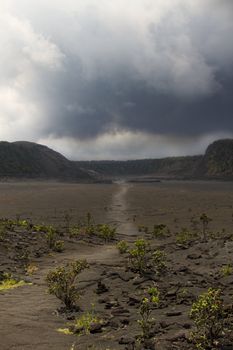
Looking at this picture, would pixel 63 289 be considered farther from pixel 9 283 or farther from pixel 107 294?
pixel 9 283

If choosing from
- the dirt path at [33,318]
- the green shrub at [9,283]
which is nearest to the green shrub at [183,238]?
the dirt path at [33,318]

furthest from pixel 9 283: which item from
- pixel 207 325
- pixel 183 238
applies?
pixel 183 238

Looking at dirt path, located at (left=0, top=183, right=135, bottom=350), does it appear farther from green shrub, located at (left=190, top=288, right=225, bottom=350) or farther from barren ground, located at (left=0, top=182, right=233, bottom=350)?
green shrub, located at (left=190, top=288, right=225, bottom=350)

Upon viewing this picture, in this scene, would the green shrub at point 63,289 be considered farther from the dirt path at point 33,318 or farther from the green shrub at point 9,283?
the green shrub at point 9,283

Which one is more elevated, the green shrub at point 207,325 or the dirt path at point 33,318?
the green shrub at point 207,325

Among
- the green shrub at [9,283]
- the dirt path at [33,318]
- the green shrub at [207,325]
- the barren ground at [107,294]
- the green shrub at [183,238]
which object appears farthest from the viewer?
the green shrub at [183,238]

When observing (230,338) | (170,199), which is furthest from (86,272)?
(170,199)

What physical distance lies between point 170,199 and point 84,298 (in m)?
71.0

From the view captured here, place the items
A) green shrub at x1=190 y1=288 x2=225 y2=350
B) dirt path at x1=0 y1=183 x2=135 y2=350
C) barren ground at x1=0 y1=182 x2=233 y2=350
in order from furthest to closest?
barren ground at x1=0 y1=182 x2=233 y2=350, dirt path at x1=0 y1=183 x2=135 y2=350, green shrub at x1=190 y1=288 x2=225 y2=350

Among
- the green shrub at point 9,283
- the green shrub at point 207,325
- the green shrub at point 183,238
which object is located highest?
the green shrub at point 207,325

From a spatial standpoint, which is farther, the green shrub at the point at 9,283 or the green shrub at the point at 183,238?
the green shrub at the point at 183,238

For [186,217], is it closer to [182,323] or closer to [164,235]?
[164,235]

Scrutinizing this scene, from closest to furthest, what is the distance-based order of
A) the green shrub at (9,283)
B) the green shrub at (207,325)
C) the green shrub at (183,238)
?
1. the green shrub at (207,325)
2. the green shrub at (9,283)
3. the green shrub at (183,238)

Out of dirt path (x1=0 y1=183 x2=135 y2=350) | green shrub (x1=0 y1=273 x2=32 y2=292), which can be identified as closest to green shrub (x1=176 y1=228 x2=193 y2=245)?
dirt path (x1=0 y1=183 x2=135 y2=350)
